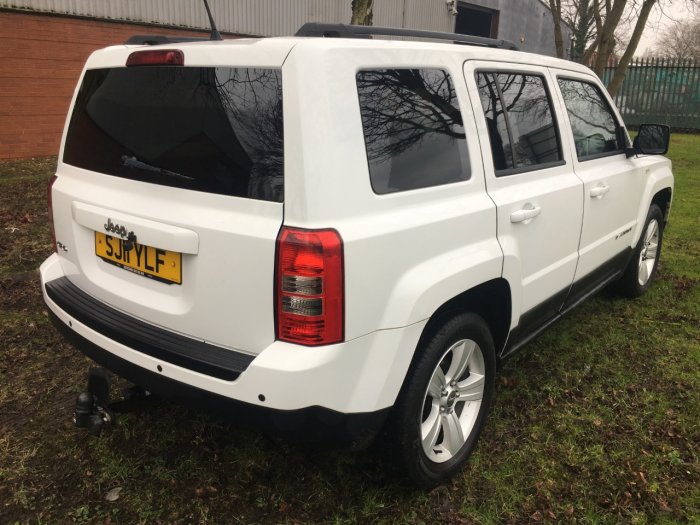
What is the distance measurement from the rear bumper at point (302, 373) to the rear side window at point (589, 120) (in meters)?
1.98

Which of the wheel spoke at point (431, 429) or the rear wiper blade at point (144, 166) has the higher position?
the rear wiper blade at point (144, 166)

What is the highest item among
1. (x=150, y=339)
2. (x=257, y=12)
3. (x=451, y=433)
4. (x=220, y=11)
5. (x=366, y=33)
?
(x=257, y=12)

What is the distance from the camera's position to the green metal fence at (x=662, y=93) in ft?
61.0

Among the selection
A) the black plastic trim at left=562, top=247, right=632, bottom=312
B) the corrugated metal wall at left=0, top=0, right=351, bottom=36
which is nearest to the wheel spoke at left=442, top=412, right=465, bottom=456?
the black plastic trim at left=562, top=247, right=632, bottom=312

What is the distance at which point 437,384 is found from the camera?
2473 mm

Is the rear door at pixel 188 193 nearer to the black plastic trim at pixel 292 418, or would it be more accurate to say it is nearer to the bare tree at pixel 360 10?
the black plastic trim at pixel 292 418

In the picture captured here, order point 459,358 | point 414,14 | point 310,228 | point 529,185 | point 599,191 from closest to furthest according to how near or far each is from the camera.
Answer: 1. point 310,228
2. point 459,358
3. point 529,185
4. point 599,191
5. point 414,14

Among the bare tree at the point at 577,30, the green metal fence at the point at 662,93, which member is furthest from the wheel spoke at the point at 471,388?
the bare tree at the point at 577,30

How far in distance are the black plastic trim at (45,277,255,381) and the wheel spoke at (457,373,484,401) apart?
1.09 m

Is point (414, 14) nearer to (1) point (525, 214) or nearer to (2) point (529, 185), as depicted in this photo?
(2) point (529, 185)

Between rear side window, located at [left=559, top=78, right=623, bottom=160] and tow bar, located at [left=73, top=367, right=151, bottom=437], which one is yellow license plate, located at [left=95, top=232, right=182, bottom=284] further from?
rear side window, located at [left=559, top=78, right=623, bottom=160]

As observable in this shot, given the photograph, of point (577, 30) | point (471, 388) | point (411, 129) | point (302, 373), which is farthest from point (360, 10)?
point (577, 30)

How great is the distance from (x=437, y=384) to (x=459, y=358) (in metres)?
0.16

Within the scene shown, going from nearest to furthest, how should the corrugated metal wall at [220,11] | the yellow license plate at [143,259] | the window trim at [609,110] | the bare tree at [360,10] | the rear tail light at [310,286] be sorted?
the rear tail light at [310,286] → the yellow license plate at [143,259] → the window trim at [609,110] → the bare tree at [360,10] → the corrugated metal wall at [220,11]
